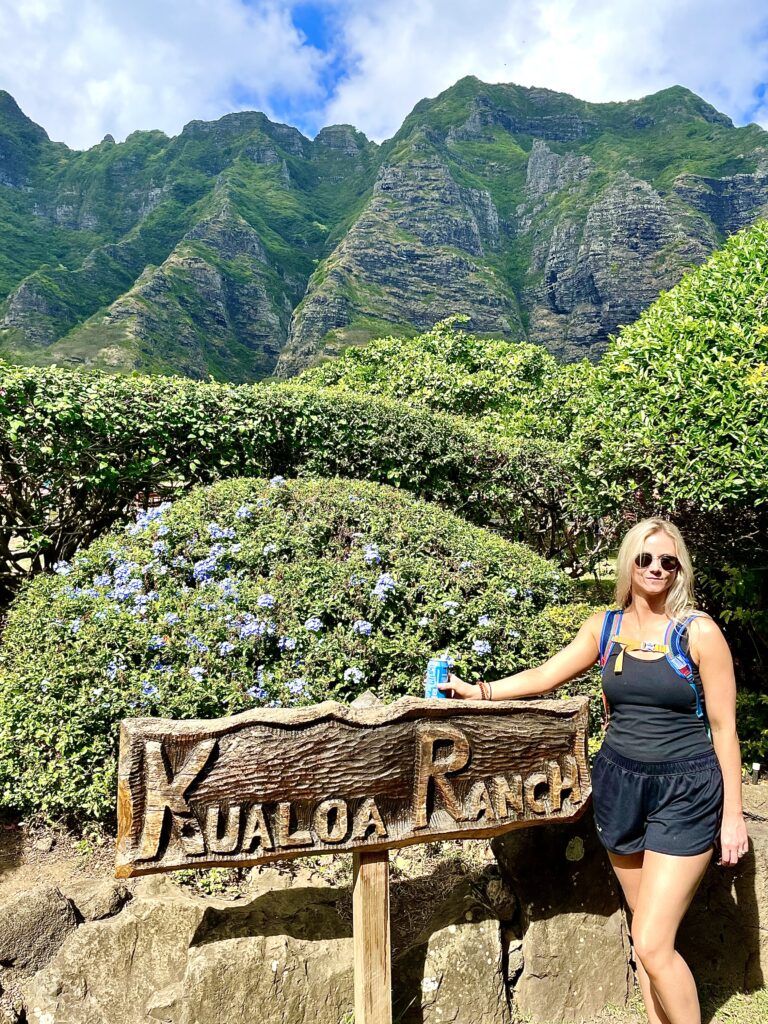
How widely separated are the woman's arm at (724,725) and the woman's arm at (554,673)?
1.34 ft

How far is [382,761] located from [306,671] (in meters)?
1.02

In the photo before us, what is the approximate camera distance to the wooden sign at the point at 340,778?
2.15 m

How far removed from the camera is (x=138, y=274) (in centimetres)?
9375

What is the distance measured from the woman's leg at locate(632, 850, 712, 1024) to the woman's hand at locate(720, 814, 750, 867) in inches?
2.4

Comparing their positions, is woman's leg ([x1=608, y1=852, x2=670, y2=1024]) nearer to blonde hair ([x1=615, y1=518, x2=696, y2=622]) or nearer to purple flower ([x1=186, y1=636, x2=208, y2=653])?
blonde hair ([x1=615, y1=518, x2=696, y2=622])

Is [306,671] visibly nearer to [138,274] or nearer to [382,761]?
[382,761]

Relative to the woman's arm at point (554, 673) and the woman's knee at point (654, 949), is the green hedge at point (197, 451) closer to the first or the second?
the woman's arm at point (554, 673)

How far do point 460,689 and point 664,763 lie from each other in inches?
29.9

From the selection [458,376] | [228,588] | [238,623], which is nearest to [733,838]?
[238,623]

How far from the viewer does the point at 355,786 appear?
234cm

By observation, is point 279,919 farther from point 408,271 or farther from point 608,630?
point 408,271

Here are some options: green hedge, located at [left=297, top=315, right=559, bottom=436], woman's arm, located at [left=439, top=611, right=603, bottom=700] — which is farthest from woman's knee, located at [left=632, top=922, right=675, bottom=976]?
green hedge, located at [left=297, top=315, right=559, bottom=436]

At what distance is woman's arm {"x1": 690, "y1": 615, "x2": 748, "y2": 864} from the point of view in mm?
2150

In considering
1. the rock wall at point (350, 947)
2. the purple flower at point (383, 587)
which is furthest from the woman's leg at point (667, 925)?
the purple flower at point (383, 587)
